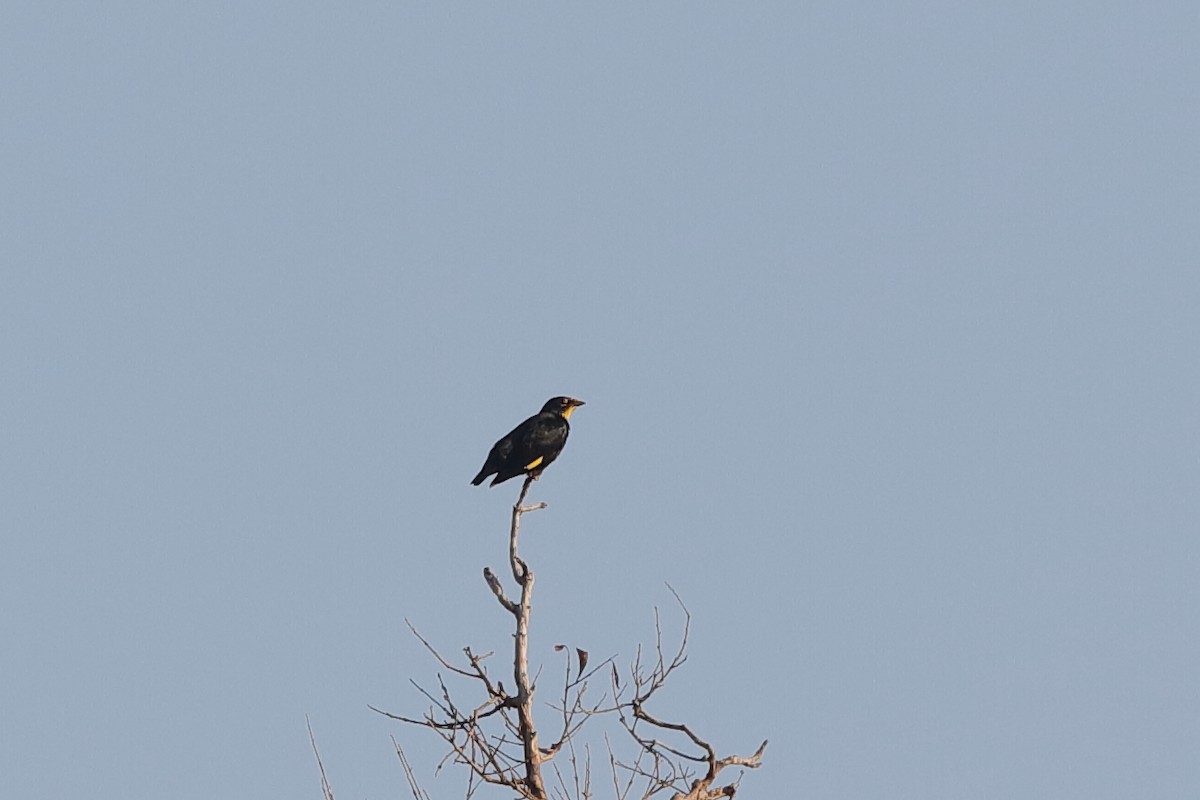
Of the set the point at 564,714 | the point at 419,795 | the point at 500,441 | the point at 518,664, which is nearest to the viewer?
the point at 419,795

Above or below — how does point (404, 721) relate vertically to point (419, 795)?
above

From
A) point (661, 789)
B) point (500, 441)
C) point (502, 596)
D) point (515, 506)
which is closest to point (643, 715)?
point (661, 789)

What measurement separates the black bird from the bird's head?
4.0 inches

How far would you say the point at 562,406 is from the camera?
14859mm

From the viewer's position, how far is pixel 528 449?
1420cm

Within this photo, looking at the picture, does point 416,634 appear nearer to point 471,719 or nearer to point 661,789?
point 471,719

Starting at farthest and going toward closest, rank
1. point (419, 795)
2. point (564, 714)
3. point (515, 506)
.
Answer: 1. point (515, 506)
2. point (564, 714)
3. point (419, 795)

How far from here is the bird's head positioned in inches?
583

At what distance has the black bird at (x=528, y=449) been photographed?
1412 centimetres

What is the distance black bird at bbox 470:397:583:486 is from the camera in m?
14.1

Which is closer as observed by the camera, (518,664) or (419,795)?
(419,795)

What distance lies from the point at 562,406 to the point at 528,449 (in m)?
0.77

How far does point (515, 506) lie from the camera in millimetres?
11430

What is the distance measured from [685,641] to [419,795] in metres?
1.67
